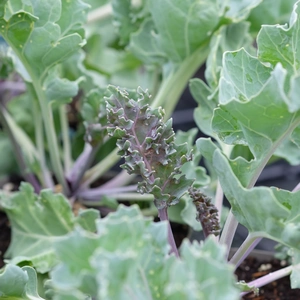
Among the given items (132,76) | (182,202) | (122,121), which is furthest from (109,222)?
(132,76)

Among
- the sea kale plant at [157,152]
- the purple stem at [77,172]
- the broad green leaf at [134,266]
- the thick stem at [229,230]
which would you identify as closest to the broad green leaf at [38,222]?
the sea kale plant at [157,152]

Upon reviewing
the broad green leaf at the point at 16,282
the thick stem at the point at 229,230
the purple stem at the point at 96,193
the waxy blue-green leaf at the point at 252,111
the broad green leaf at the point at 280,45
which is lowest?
the purple stem at the point at 96,193

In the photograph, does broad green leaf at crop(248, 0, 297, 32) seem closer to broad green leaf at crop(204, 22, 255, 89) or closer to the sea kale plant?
the sea kale plant

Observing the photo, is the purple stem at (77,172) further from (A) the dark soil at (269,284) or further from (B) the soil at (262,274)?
(A) the dark soil at (269,284)

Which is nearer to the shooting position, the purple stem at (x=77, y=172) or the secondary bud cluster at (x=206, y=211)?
the secondary bud cluster at (x=206, y=211)

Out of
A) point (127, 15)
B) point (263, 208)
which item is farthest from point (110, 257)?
point (127, 15)

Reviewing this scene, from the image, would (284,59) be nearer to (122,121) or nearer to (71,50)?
(122,121)
